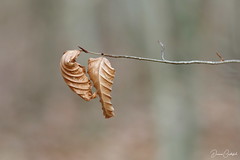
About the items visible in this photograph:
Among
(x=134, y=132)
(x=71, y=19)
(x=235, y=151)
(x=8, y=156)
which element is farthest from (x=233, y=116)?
(x=8, y=156)

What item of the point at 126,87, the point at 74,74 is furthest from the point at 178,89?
the point at 126,87

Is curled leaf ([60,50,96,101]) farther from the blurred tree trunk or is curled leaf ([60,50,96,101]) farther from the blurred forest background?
the blurred tree trunk

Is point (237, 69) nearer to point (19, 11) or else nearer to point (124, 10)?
point (124, 10)

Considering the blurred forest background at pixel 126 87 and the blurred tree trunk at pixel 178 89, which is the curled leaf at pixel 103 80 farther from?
the blurred tree trunk at pixel 178 89

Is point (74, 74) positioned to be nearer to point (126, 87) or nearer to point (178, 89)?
point (178, 89)

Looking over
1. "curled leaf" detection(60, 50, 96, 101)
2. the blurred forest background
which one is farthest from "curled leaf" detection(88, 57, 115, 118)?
the blurred forest background

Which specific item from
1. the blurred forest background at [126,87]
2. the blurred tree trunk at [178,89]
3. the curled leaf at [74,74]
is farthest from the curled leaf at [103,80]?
the blurred tree trunk at [178,89]
